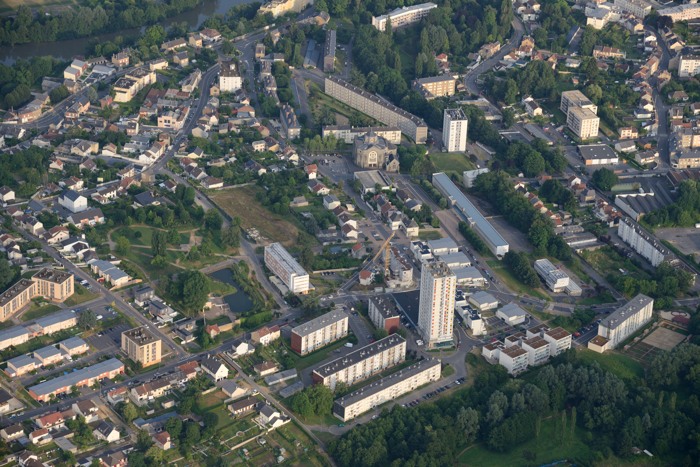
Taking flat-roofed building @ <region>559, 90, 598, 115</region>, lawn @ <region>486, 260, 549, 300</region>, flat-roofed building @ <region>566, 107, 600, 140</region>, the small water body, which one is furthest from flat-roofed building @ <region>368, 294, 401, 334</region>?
flat-roofed building @ <region>559, 90, 598, 115</region>

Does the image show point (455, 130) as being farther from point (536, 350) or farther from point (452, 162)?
point (536, 350)

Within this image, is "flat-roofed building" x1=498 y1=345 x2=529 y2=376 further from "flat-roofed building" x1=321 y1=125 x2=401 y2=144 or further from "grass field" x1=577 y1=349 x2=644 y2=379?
"flat-roofed building" x1=321 y1=125 x2=401 y2=144

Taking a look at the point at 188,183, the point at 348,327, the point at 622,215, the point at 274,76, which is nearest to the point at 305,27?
the point at 274,76

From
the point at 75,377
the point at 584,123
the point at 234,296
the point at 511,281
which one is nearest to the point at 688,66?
the point at 584,123

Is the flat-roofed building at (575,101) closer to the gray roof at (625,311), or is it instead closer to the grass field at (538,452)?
the gray roof at (625,311)

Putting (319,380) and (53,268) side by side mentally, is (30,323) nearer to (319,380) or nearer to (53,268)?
(53,268)

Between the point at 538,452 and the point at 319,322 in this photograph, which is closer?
the point at 538,452

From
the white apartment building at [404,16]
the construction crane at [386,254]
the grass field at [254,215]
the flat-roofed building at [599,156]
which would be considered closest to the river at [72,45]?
the white apartment building at [404,16]
